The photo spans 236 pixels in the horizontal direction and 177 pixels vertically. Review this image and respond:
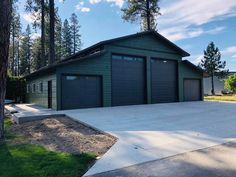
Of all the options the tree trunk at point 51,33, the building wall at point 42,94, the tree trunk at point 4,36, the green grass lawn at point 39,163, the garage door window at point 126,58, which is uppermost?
the tree trunk at point 51,33

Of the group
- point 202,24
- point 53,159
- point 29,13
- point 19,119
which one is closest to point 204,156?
point 53,159

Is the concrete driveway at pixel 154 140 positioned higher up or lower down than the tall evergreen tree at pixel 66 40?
lower down

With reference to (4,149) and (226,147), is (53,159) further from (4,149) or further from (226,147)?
(226,147)

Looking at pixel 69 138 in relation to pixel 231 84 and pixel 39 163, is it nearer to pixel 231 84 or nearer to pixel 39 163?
pixel 39 163

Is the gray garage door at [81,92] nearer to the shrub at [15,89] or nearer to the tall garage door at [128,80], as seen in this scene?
the tall garage door at [128,80]

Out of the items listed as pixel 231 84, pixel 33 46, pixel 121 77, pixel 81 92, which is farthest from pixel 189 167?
pixel 33 46

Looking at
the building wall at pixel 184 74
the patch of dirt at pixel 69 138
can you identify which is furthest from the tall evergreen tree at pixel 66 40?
the patch of dirt at pixel 69 138

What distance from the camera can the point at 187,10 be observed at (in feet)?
47.8

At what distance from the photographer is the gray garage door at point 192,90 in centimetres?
1988

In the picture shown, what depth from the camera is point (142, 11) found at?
2644 cm

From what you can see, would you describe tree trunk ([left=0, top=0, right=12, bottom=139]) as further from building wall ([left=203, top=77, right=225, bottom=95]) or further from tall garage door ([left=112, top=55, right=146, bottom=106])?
building wall ([left=203, top=77, right=225, bottom=95])

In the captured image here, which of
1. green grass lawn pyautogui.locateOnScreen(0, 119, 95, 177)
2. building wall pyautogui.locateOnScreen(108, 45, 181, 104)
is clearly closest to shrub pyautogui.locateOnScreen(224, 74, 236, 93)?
building wall pyautogui.locateOnScreen(108, 45, 181, 104)

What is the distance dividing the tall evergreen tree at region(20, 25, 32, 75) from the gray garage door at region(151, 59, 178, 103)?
31756mm

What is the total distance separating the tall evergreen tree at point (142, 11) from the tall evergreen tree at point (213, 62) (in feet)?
76.9
